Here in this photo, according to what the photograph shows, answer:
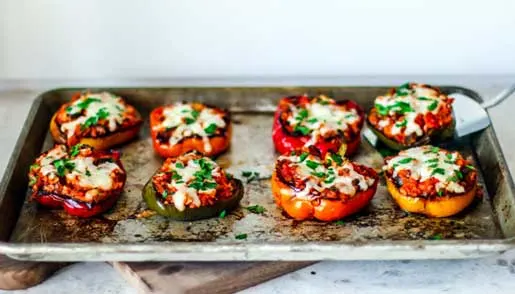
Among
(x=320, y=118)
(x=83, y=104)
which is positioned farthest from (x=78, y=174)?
(x=320, y=118)

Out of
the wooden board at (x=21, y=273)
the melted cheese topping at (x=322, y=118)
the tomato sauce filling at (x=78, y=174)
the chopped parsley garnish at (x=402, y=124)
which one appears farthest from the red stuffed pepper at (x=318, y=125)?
the wooden board at (x=21, y=273)

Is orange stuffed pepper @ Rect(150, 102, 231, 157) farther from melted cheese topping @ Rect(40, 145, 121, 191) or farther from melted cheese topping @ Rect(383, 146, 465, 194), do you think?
melted cheese topping @ Rect(383, 146, 465, 194)

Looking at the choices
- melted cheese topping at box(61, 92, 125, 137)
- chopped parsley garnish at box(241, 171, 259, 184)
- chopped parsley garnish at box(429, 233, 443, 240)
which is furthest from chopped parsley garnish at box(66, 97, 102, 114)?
chopped parsley garnish at box(429, 233, 443, 240)

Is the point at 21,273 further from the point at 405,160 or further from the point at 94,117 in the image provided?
the point at 405,160

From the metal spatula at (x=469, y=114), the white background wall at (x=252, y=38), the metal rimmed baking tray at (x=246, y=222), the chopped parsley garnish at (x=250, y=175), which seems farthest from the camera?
the white background wall at (x=252, y=38)

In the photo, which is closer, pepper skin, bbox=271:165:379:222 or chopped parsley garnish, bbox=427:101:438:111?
pepper skin, bbox=271:165:379:222

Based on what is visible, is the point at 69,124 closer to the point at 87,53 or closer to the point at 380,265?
the point at 87,53

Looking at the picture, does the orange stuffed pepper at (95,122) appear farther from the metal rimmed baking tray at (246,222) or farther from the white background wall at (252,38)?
the white background wall at (252,38)
